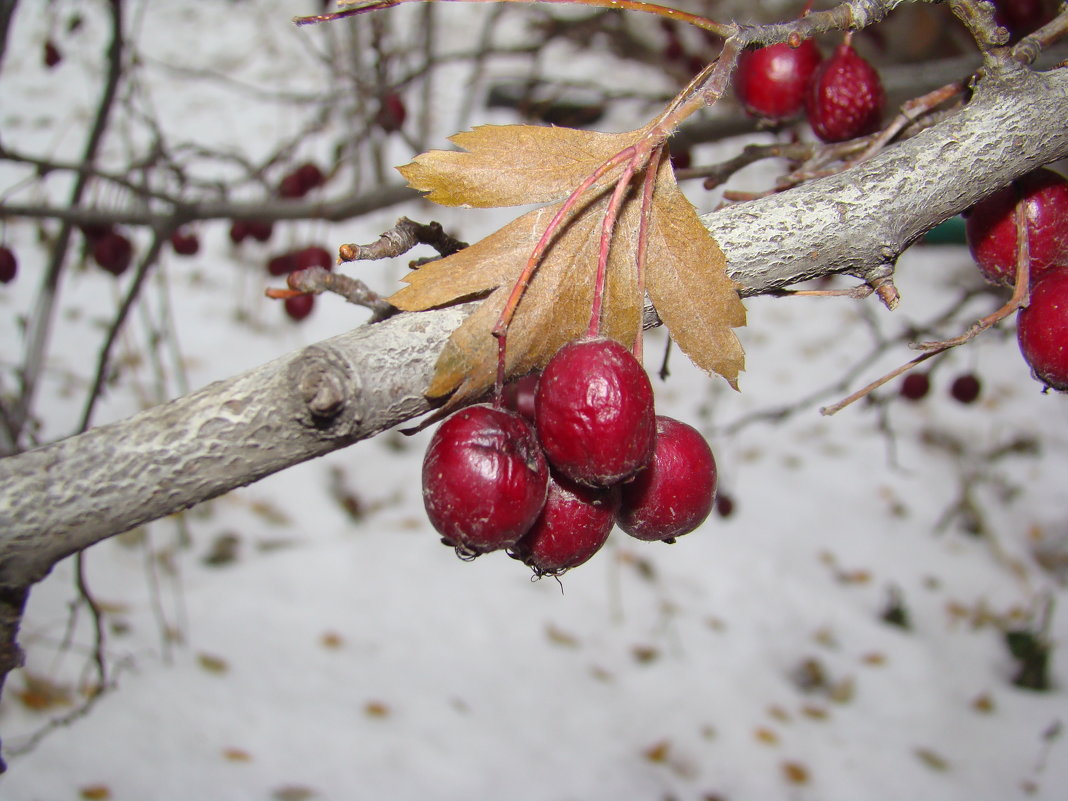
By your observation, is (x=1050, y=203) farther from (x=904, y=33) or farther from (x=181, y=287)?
(x=904, y=33)

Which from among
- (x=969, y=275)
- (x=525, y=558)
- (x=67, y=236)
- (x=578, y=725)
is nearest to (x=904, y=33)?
(x=969, y=275)

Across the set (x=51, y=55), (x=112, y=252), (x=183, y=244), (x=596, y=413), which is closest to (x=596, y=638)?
(x=183, y=244)

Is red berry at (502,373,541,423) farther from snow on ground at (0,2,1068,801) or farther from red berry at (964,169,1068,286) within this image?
snow on ground at (0,2,1068,801)

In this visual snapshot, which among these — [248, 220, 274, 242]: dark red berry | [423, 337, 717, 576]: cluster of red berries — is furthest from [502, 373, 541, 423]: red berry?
[248, 220, 274, 242]: dark red berry

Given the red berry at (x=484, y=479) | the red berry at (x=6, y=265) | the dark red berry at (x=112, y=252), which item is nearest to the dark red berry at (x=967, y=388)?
the red berry at (x=484, y=479)

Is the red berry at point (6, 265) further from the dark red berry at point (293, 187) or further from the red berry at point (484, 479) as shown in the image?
the red berry at point (484, 479)

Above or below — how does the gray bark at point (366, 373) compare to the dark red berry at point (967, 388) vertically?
below

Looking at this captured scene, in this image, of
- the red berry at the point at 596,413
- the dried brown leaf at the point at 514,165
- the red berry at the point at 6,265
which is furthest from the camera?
Result: the red berry at the point at 6,265
